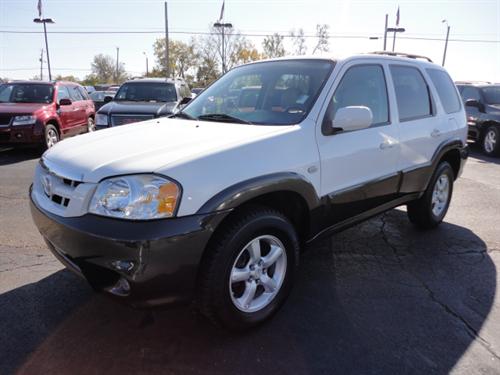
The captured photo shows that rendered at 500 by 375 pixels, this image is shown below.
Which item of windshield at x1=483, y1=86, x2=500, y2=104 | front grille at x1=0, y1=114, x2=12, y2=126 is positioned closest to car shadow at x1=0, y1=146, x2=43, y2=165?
front grille at x1=0, y1=114, x2=12, y2=126

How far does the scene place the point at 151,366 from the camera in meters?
2.40

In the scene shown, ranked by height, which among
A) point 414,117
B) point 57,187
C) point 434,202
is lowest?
point 434,202

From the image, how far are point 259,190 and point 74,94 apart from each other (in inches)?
405

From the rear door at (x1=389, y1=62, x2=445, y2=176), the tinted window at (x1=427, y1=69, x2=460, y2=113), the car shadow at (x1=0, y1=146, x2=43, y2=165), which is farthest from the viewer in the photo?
the car shadow at (x1=0, y1=146, x2=43, y2=165)

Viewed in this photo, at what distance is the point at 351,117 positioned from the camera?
2.91m

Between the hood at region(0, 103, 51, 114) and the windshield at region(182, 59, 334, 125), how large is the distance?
656 cm

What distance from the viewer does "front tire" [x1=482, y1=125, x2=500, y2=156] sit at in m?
10.1

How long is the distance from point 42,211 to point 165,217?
0.99 meters

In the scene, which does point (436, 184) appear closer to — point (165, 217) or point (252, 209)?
point (252, 209)

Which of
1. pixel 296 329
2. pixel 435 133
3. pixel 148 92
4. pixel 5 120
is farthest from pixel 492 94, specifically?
pixel 5 120

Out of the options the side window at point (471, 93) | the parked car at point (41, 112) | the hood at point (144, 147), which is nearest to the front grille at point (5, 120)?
the parked car at point (41, 112)

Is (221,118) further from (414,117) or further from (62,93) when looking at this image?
(62,93)

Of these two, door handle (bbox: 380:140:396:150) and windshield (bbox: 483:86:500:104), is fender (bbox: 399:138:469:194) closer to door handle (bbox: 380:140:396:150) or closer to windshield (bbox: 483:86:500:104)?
door handle (bbox: 380:140:396:150)

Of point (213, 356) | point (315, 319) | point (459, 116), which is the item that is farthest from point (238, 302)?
point (459, 116)
